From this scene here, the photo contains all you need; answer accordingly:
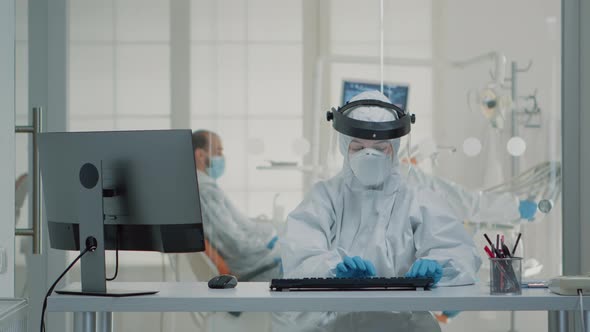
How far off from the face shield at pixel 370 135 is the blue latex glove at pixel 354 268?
1.45 feet

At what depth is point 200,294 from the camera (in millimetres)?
2223

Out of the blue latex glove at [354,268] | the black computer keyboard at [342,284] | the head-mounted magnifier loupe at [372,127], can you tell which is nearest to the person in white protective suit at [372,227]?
the head-mounted magnifier loupe at [372,127]

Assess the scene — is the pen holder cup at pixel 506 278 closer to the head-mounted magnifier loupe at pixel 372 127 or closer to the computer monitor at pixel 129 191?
the head-mounted magnifier loupe at pixel 372 127

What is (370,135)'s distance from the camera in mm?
2648

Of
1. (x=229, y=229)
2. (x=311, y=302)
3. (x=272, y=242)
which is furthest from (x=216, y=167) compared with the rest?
(x=311, y=302)

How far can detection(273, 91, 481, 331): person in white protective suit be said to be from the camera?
8.54 feet

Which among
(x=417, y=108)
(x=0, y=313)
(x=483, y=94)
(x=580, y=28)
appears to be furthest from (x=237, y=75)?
(x=0, y=313)

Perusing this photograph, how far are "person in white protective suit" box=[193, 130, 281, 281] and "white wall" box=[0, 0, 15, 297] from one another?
1.01 m

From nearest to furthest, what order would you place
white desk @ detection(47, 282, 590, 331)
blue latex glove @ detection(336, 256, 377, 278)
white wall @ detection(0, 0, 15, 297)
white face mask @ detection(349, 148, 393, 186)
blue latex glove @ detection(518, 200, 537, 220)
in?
white desk @ detection(47, 282, 590, 331), blue latex glove @ detection(336, 256, 377, 278), white face mask @ detection(349, 148, 393, 186), white wall @ detection(0, 0, 15, 297), blue latex glove @ detection(518, 200, 537, 220)

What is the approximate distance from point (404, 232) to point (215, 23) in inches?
59.0

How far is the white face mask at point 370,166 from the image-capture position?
273cm

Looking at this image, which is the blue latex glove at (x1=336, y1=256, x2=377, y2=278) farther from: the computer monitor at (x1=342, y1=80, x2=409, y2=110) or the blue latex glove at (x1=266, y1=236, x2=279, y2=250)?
the computer monitor at (x1=342, y1=80, x2=409, y2=110)

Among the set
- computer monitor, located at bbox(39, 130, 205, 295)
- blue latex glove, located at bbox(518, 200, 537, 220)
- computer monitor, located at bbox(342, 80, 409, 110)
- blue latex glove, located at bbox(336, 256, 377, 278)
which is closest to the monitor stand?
computer monitor, located at bbox(39, 130, 205, 295)

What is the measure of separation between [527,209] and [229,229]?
4.49ft
